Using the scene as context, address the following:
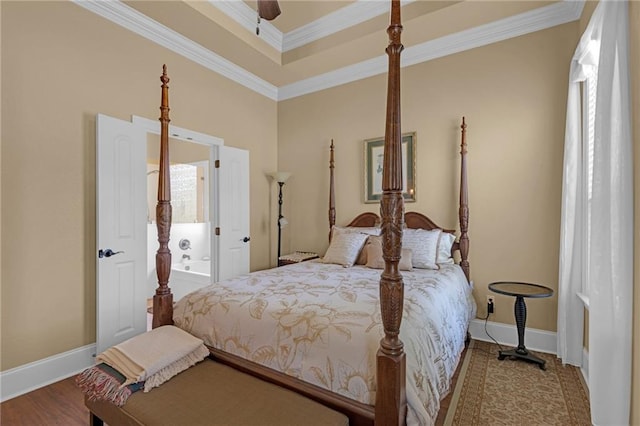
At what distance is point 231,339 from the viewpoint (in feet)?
5.83

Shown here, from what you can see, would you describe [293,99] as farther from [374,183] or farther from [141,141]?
[141,141]

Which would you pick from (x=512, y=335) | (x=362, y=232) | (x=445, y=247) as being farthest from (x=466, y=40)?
(x=512, y=335)

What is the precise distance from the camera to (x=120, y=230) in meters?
2.77

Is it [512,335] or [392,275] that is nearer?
[392,275]

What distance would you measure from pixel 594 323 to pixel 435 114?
8.04 feet

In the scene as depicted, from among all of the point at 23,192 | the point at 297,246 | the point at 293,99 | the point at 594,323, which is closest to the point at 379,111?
the point at 293,99

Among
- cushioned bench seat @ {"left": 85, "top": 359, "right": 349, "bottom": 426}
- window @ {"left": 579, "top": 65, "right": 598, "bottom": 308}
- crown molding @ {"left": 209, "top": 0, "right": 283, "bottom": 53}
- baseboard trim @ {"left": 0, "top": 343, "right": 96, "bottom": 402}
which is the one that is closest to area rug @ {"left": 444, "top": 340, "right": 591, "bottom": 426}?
window @ {"left": 579, "top": 65, "right": 598, "bottom": 308}

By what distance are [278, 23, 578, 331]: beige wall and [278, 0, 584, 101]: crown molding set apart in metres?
0.07

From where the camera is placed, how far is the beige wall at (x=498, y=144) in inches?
112

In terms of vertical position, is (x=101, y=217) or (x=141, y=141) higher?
(x=141, y=141)

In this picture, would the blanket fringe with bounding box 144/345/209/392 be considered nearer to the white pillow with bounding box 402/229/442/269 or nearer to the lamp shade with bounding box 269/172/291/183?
the white pillow with bounding box 402/229/442/269

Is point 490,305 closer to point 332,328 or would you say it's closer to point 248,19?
point 332,328

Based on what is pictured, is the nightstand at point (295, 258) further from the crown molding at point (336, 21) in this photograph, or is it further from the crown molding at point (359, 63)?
the crown molding at point (336, 21)

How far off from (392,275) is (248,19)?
3178 millimetres
